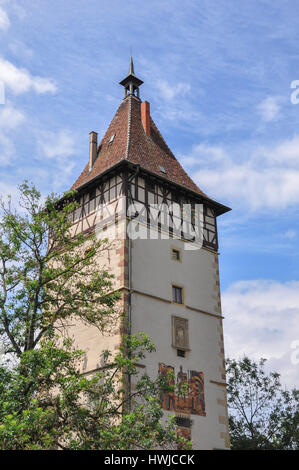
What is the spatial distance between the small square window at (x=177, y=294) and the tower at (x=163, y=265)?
0.13 ft

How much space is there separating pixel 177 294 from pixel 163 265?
4.15ft

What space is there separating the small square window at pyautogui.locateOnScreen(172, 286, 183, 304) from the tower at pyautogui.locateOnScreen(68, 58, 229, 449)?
4 cm

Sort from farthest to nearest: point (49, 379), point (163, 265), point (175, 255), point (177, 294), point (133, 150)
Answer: point (133, 150) → point (175, 255) → point (177, 294) → point (163, 265) → point (49, 379)

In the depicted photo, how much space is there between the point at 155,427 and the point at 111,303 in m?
4.29

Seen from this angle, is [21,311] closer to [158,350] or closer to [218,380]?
[158,350]

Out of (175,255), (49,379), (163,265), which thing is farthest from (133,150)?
(49,379)

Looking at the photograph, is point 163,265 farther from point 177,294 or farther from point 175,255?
point 177,294

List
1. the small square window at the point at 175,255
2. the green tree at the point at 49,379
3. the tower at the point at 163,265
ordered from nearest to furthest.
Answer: the green tree at the point at 49,379 < the tower at the point at 163,265 < the small square window at the point at 175,255

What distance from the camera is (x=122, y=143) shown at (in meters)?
25.1

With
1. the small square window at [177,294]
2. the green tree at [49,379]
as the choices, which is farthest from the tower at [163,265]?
the green tree at [49,379]

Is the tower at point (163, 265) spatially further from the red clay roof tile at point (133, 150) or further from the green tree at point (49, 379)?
the green tree at point (49, 379)

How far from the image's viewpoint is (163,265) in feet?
72.8

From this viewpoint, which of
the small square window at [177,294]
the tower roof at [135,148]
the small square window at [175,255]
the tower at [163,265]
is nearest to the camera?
the tower at [163,265]

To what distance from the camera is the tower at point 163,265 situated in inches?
800
